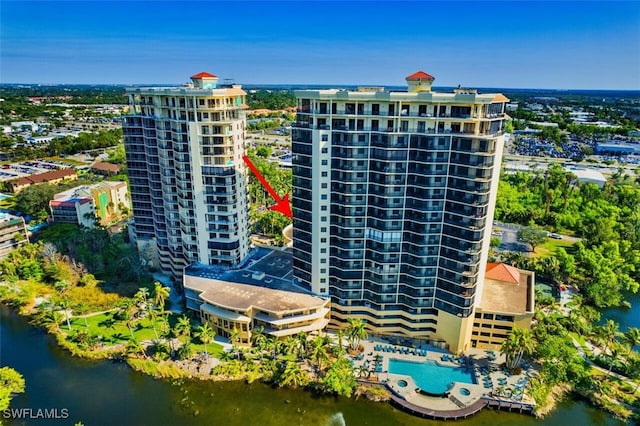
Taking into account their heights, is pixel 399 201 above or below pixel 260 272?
above

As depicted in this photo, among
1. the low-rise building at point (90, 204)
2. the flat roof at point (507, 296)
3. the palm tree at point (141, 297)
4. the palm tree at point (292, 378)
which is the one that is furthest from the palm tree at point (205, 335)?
the low-rise building at point (90, 204)

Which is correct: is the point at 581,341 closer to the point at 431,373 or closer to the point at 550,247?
the point at 431,373

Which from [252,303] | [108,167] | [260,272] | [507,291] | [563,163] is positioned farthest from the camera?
[563,163]

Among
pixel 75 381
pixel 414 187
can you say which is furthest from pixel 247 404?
pixel 414 187

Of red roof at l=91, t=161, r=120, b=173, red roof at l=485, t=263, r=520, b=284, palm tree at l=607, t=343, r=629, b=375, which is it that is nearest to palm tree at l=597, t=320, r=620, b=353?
palm tree at l=607, t=343, r=629, b=375

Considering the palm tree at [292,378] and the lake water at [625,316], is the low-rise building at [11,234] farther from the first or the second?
the lake water at [625,316]

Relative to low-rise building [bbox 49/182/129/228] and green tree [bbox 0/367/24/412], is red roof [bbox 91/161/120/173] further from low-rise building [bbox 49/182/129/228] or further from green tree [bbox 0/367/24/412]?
green tree [bbox 0/367/24/412]

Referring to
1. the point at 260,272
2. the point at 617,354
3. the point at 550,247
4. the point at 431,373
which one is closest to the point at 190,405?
the point at 260,272
